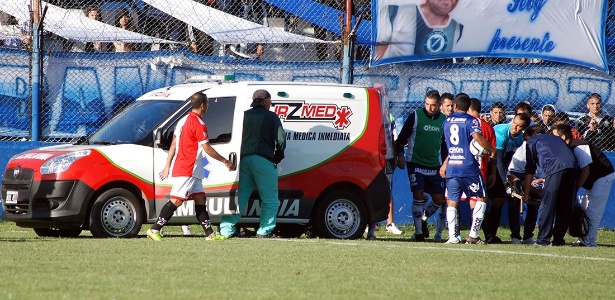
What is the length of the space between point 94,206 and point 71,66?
452 centimetres

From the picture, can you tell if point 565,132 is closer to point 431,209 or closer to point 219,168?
point 431,209

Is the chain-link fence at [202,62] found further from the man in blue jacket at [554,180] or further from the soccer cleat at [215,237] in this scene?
the soccer cleat at [215,237]

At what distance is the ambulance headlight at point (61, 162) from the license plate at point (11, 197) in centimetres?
51

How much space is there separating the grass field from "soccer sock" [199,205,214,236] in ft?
1.16

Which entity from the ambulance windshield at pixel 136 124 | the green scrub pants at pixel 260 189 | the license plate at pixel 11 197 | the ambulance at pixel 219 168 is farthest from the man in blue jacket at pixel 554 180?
the license plate at pixel 11 197

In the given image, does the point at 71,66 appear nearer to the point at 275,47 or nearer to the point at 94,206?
the point at 275,47

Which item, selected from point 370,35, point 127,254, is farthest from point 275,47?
point 127,254

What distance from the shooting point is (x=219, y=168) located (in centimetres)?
1436

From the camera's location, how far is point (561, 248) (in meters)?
14.0

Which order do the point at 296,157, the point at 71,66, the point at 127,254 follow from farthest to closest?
the point at 71,66 < the point at 296,157 < the point at 127,254

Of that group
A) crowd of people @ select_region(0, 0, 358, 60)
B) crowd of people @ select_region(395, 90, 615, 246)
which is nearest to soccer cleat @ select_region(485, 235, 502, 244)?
crowd of people @ select_region(395, 90, 615, 246)

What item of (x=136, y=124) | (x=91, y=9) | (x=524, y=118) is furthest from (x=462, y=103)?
(x=91, y=9)

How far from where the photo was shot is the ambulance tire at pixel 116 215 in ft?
44.8

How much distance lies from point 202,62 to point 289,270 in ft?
28.6
